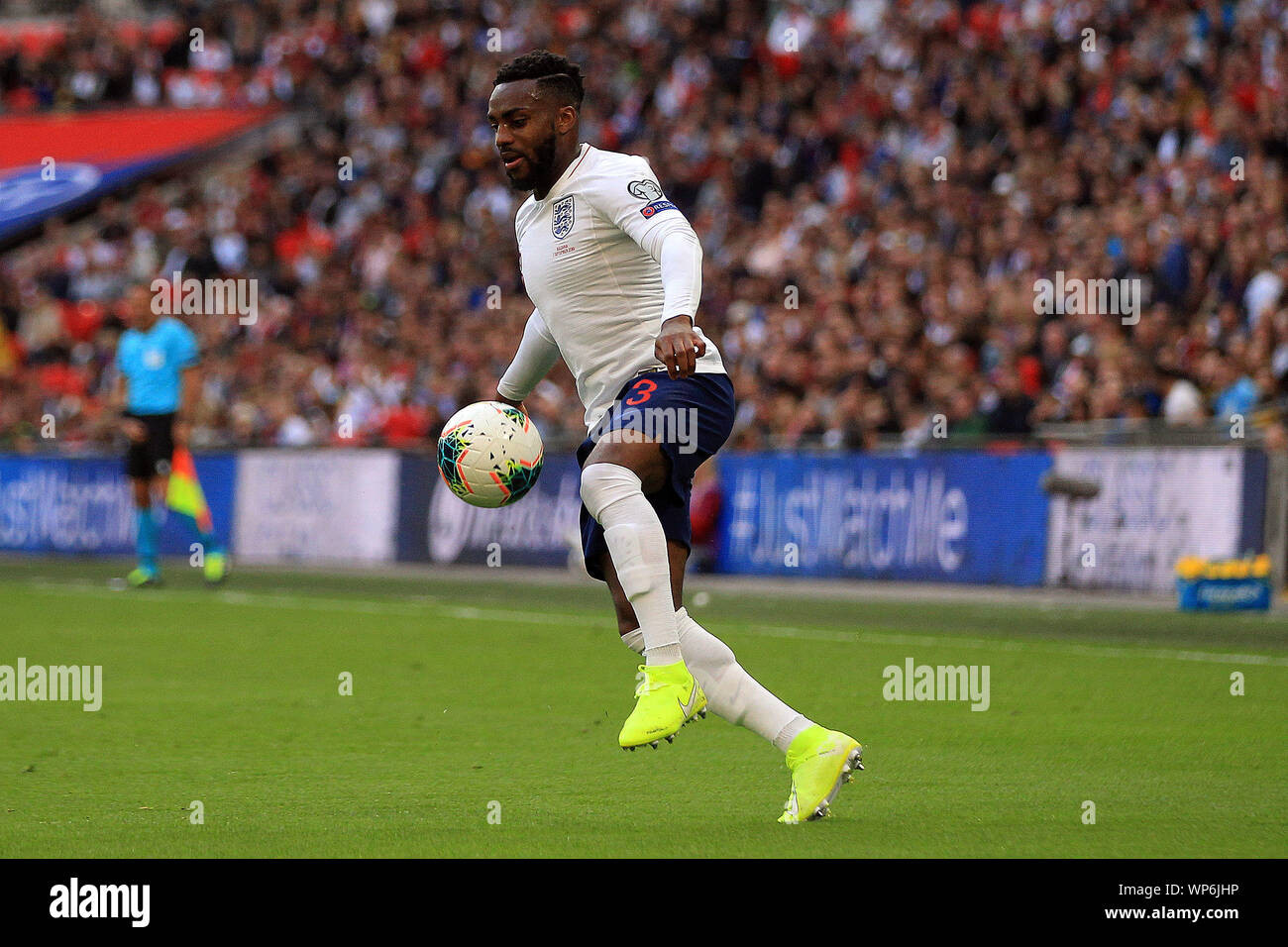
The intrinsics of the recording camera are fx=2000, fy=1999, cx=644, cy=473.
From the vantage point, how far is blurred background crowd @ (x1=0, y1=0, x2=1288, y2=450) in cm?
1762

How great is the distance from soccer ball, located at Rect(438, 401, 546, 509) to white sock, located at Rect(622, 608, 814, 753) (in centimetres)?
82

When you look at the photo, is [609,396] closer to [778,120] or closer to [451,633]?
[451,633]

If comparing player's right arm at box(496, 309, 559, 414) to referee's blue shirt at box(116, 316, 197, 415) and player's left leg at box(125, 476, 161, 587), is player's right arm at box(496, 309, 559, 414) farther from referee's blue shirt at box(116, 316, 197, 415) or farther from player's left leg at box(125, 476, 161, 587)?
player's left leg at box(125, 476, 161, 587)

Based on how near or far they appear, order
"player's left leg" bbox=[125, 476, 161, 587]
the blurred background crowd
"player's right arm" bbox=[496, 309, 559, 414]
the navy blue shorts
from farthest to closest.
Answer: the blurred background crowd, "player's left leg" bbox=[125, 476, 161, 587], "player's right arm" bbox=[496, 309, 559, 414], the navy blue shorts

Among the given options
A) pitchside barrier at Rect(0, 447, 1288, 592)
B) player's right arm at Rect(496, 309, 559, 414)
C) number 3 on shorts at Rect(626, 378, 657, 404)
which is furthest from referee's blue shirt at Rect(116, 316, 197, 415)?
number 3 on shorts at Rect(626, 378, 657, 404)

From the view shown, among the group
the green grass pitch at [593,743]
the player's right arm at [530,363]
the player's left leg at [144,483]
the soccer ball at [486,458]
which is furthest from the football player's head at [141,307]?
the soccer ball at [486,458]

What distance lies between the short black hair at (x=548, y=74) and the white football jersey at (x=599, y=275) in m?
0.22

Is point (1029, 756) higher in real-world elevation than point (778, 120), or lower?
lower

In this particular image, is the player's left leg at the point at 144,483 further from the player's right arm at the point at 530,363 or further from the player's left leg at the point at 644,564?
the player's left leg at the point at 644,564

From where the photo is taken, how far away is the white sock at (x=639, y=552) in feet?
19.9

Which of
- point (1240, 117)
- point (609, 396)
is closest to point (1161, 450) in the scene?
point (1240, 117)

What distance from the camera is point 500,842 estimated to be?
18.5 feet

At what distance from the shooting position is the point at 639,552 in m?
6.07
